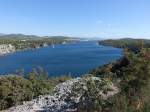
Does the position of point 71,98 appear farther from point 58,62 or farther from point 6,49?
point 6,49

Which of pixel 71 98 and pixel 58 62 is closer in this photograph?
pixel 71 98

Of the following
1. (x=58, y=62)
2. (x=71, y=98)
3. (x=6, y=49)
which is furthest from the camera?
(x=6, y=49)

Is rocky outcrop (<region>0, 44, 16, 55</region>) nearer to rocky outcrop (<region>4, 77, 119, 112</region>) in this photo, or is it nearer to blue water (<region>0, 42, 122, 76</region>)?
blue water (<region>0, 42, 122, 76</region>)

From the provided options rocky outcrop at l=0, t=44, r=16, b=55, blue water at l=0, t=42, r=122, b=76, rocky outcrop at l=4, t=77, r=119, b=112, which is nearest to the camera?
rocky outcrop at l=4, t=77, r=119, b=112

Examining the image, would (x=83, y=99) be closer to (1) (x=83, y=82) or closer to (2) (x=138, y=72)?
(1) (x=83, y=82)

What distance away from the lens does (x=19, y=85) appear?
20453 millimetres

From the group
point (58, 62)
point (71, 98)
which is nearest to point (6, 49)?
point (58, 62)

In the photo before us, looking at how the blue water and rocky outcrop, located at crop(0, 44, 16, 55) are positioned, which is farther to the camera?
rocky outcrop, located at crop(0, 44, 16, 55)

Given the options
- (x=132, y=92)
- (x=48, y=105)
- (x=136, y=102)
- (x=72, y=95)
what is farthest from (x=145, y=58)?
(x=48, y=105)

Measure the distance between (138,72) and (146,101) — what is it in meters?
2.36

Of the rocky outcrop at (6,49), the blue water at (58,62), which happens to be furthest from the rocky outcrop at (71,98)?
the rocky outcrop at (6,49)

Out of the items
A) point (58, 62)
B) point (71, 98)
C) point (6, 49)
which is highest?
point (71, 98)

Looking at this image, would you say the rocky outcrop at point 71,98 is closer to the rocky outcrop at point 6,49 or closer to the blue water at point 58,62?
the blue water at point 58,62

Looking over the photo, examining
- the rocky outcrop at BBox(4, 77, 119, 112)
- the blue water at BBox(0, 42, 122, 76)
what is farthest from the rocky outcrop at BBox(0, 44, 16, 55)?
the rocky outcrop at BBox(4, 77, 119, 112)
